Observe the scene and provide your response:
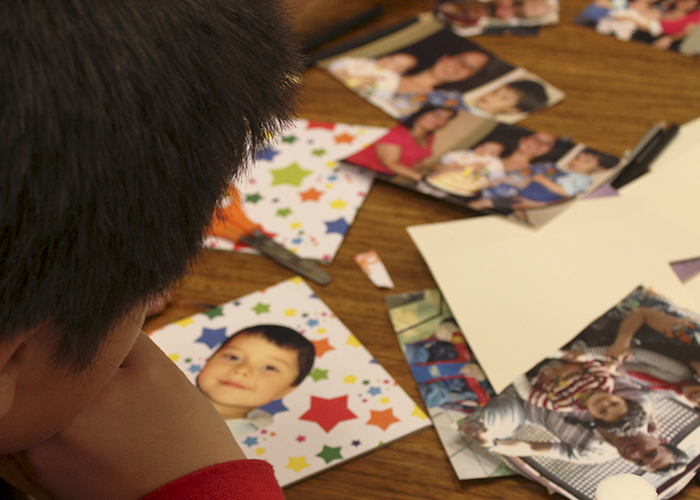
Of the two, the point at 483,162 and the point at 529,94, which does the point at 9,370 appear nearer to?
the point at 483,162

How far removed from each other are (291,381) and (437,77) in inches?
23.3

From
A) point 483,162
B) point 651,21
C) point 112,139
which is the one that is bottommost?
point 483,162

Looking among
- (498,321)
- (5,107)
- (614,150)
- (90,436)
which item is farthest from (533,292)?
(5,107)

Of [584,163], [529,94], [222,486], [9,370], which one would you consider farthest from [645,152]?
[9,370]

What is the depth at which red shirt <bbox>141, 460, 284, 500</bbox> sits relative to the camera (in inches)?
18.1

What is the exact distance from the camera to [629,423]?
1.81 feet

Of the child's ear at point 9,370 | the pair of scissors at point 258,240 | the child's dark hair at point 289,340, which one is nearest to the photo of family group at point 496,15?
the pair of scissors at point 258,240

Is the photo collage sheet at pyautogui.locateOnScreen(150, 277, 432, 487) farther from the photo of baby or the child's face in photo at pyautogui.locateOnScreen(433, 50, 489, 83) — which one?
the child's face in photo at pyautogui.locateOnScreen(433, 50, 489, 83)

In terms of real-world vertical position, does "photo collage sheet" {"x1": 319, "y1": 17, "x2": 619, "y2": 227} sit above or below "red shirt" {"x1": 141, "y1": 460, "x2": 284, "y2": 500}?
above

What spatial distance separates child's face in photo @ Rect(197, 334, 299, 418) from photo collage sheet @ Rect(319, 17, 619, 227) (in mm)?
295

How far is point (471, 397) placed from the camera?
595 mm

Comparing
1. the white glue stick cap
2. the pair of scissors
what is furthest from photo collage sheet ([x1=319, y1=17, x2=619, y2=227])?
the white glue stick cap

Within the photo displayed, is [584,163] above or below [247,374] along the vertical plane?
above

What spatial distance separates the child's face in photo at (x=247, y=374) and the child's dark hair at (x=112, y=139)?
0.27 meters
